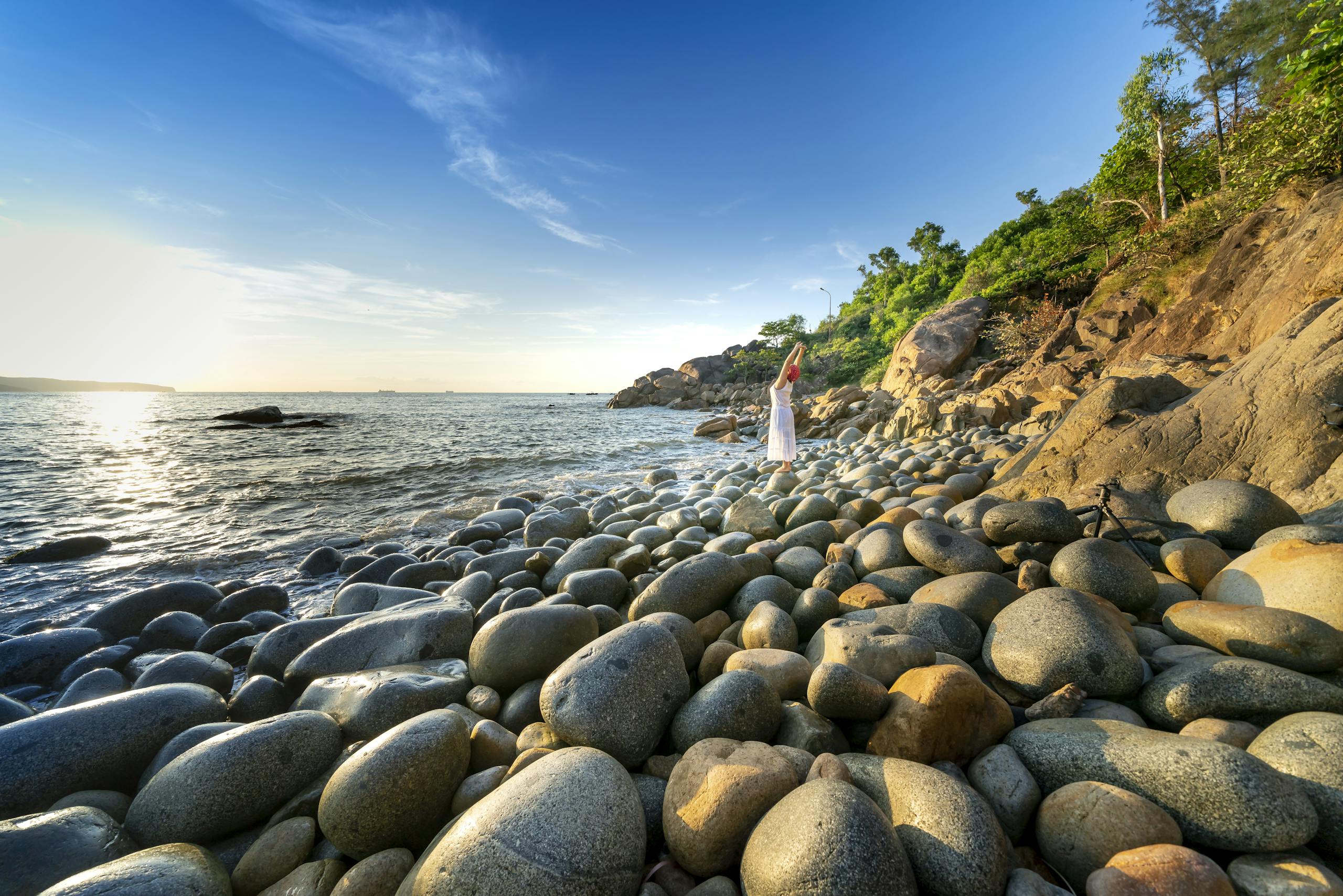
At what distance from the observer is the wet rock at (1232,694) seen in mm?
1910

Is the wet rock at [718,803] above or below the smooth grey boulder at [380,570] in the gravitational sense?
above

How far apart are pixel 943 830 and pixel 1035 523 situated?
2653 millimetres

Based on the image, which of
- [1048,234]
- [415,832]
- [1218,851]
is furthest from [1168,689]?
[1048,234]

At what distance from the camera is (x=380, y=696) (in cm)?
280

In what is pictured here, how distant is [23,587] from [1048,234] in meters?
35.6

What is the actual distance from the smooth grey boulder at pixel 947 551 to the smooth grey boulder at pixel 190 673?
538 cm

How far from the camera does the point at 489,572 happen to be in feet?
17.5

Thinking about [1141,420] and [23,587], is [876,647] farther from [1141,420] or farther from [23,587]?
[23,587]

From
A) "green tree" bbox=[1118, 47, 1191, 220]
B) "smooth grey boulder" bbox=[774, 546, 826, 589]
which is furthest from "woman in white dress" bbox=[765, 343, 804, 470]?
"green tree" bbox=[1118, 47, 1191, 220]

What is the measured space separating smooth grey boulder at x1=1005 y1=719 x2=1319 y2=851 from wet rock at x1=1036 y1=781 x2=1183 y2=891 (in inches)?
3.7

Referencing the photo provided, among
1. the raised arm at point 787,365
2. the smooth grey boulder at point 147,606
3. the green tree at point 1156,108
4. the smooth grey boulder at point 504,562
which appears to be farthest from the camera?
the green tree at point 1156,108

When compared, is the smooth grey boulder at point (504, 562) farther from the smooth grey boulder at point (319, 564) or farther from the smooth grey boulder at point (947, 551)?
A: the smooth grey boulder at point (947, 551)

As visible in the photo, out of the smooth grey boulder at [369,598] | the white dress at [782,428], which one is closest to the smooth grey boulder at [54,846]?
the smooth grey boulder at [369,598]

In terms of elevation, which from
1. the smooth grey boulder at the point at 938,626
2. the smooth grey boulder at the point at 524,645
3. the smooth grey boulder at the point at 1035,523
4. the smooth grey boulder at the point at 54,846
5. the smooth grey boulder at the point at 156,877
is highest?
the smooth grey boulder at the point at 1035,523
